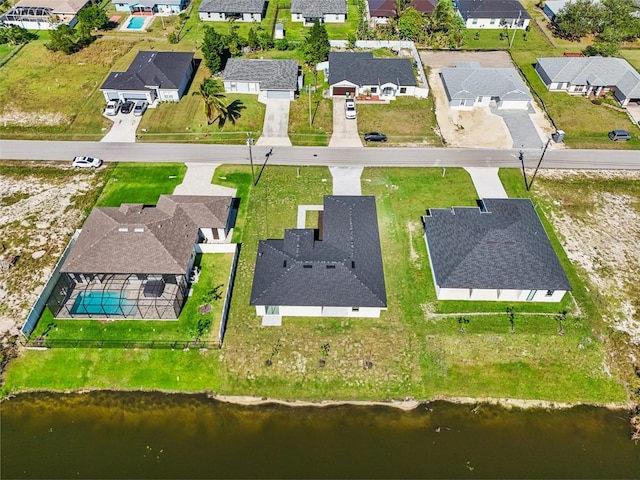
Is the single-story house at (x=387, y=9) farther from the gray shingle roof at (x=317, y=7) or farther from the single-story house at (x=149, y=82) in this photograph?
the single-story house at (x=149, y=82)

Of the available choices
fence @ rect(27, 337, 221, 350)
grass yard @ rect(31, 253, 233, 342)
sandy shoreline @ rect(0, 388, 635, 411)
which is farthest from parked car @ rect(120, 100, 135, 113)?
sandy shoreline @ rect(0, 388, 635, 411)

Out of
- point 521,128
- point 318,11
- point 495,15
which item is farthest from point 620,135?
point 318,11

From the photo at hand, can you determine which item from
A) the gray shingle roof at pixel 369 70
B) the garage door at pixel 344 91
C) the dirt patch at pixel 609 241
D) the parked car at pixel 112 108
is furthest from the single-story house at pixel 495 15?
the parked car at pixel 112 108

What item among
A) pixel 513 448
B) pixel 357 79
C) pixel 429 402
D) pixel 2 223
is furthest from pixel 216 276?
pixel 357 79

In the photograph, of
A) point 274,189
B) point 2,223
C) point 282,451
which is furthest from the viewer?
point 274,189

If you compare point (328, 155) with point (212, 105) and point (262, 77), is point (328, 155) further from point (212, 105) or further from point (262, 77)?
point (212, 105)

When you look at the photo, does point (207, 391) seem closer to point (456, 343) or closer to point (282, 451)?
point (282, 451)

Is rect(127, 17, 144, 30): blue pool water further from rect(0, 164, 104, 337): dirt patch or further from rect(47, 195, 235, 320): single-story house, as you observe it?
rect(47, 195, 235, 320): single-story house
